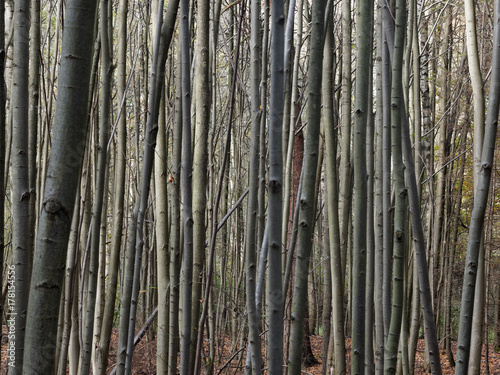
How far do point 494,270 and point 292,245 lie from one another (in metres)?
6.41

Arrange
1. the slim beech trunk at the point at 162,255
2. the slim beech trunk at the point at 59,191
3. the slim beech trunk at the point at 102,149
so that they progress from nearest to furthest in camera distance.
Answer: the slim beech trunk at the point at 59,191, the slim beech trunk at the point at 102,149, the slim beech trunk at the point at 162,255

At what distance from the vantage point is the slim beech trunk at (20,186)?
1.02 m

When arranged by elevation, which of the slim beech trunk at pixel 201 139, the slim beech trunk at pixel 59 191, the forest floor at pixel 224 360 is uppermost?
the slim beech trunk at pixel 201 139

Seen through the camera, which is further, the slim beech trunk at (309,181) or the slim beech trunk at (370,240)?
the slim beech trunk at (370,240)

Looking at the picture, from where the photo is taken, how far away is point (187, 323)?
140cm

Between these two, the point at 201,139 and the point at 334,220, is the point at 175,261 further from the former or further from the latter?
the point at 334,220

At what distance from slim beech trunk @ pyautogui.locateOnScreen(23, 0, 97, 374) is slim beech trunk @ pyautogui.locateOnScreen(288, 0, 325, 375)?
0.56 meters

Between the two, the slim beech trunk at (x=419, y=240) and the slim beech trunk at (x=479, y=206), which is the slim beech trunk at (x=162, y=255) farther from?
the slim beech trunk at (x=479, y=206)

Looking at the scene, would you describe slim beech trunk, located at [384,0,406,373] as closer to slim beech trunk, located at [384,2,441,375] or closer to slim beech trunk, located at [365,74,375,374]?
slim beech trunk, located at [384,2,441,375]

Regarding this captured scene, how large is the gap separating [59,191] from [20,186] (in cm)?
52

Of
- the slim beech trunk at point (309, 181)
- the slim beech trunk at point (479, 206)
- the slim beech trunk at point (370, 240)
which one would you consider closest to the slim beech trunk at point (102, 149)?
the slim beech trunk at point (309, 181)

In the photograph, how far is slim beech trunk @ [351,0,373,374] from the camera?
1288mm

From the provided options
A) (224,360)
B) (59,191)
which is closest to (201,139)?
(59,191)

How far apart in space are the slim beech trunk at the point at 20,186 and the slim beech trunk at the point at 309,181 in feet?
1.90
